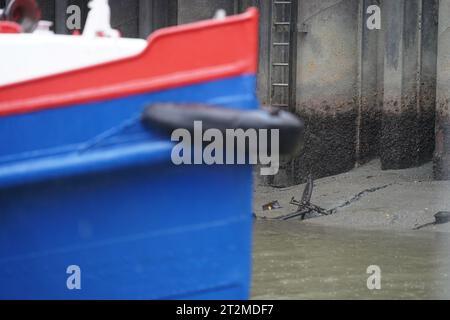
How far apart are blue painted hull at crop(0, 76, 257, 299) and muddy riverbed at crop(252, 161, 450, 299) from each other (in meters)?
2.39

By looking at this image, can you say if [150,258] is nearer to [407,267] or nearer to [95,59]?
[95,59]

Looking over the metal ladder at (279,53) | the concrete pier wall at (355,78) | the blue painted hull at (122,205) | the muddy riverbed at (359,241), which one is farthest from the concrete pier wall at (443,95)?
the blue painted hull at (122,205)

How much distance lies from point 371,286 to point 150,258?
3161 millimetres

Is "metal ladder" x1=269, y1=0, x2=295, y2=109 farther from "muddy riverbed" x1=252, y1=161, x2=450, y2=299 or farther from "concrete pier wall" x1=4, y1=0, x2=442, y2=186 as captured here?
"muddy riverbed" x1=252, y1=161, x2=450, y2=299

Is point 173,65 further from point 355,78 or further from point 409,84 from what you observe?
point 355,78

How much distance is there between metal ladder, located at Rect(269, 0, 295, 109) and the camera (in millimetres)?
14406

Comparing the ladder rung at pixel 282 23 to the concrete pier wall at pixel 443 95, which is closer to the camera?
the concrete pier wall at pixel 443 95

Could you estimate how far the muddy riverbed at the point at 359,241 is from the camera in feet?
28.3

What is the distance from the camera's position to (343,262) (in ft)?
31.9

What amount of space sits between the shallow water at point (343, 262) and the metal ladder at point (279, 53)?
274cm

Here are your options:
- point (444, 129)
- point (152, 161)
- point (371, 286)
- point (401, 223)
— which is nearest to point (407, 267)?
point (371, 286)

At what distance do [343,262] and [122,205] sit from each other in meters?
4.22

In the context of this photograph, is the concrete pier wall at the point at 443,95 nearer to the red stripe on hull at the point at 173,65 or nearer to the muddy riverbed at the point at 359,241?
the muddy riverbed at the point at 359,241

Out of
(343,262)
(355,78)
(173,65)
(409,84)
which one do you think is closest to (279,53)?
(355,78)
